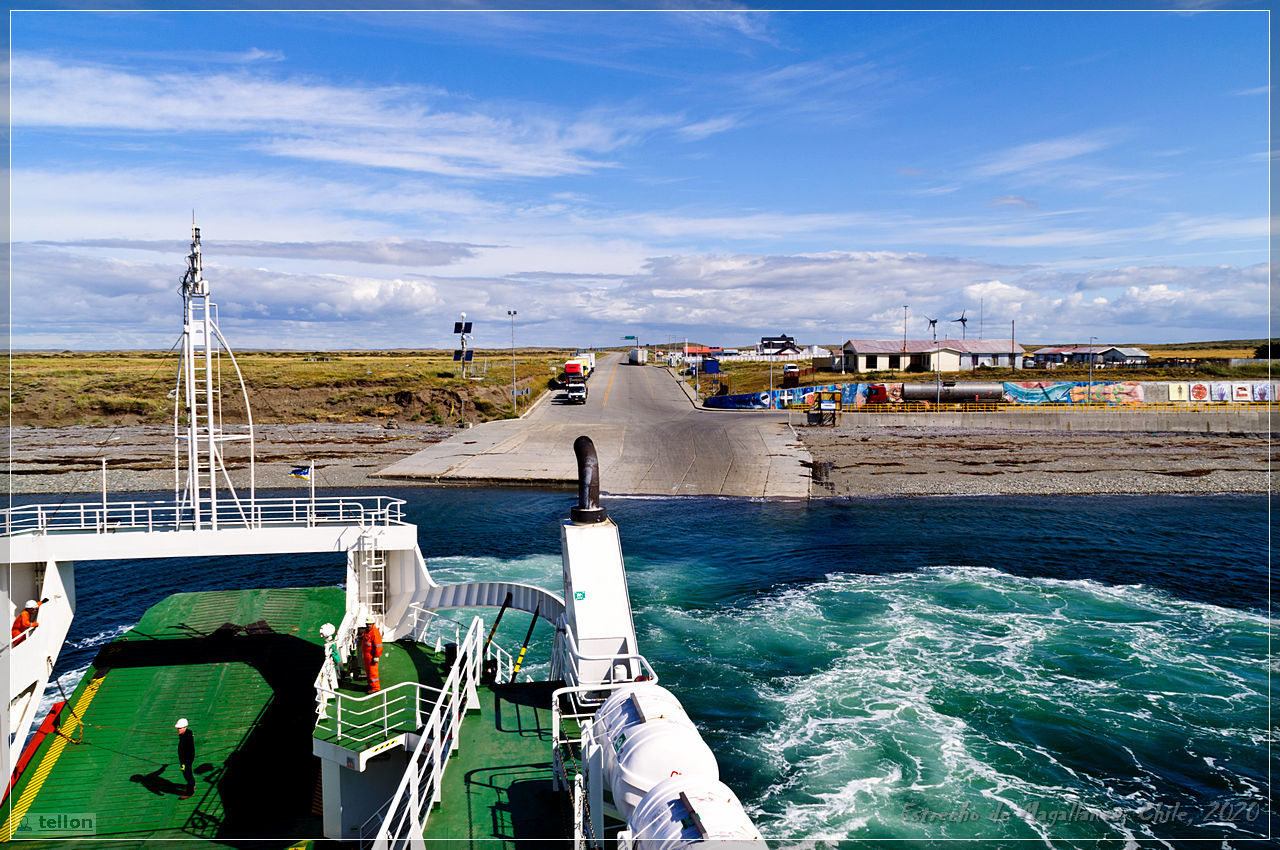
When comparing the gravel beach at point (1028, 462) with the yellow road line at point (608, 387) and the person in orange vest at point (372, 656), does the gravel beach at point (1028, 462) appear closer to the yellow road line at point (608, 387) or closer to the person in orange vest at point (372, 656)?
the yellow road line at point (608, 387)

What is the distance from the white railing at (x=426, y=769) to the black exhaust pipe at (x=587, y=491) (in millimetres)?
3204

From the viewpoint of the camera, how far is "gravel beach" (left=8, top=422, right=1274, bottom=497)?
54219mm

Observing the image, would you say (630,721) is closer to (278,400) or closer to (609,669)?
(609,669)

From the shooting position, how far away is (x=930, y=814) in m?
16.8

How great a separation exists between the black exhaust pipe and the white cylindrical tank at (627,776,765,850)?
8.35 m

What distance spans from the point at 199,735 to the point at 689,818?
1288 cm

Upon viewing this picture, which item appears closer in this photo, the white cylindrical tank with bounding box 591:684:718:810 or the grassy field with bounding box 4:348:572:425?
the white cylindrical tank with bounding box 591:684:718:810

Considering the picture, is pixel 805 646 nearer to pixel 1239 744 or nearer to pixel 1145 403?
pixel 1239 744

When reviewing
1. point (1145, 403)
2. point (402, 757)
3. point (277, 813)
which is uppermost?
point (1145, 403)

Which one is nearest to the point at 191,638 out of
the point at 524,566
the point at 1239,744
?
the point at 524,566

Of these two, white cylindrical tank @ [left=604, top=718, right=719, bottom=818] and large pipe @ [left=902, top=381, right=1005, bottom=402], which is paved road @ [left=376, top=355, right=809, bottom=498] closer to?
large pipe @ [left=902, top=381, right=1005, bottom=402]

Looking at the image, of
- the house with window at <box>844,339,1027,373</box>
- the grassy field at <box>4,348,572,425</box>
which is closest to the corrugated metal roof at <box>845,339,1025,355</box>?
the house with window at <box>844,339,1027,373</box>

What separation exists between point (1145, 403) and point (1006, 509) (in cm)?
5052

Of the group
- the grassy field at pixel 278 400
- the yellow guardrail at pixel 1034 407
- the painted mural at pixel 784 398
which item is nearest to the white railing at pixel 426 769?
the grassy field at pixel 278 400
